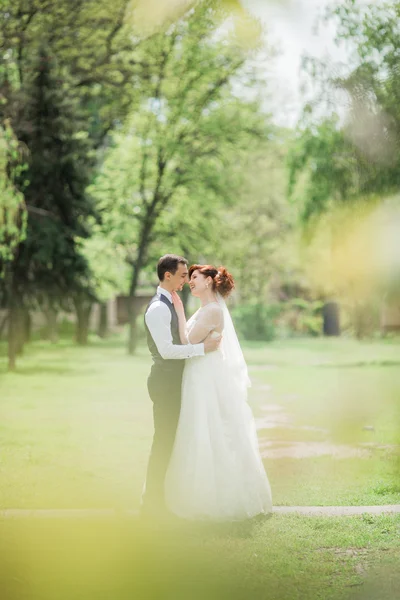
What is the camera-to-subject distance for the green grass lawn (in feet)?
13.9

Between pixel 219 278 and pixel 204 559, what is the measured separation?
1955 millimetres

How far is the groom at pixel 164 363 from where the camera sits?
5582 millimetres

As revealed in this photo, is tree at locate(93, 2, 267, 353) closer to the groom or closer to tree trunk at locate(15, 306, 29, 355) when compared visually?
tree trunk at locate(15, 306, 29, 355)

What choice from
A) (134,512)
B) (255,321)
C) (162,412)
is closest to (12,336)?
(255,321)

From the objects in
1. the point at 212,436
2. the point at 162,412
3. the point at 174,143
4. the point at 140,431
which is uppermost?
the point at 174,143

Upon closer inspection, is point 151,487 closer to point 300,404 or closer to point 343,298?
point 300,404

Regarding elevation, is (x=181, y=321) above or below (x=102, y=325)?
above

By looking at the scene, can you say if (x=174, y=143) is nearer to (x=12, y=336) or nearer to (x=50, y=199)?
(x=50, y=199)

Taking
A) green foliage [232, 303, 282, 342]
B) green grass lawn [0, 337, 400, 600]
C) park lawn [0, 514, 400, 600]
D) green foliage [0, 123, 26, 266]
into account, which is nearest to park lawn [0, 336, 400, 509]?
green grass lawn [0, 337, 400, 600]

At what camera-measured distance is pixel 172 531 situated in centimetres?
564

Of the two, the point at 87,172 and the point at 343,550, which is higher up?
the point at 87,172

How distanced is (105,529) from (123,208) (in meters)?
26.6

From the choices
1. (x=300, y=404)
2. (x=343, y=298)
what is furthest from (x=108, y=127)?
(x=300, y=404)

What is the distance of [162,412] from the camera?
584 cm
